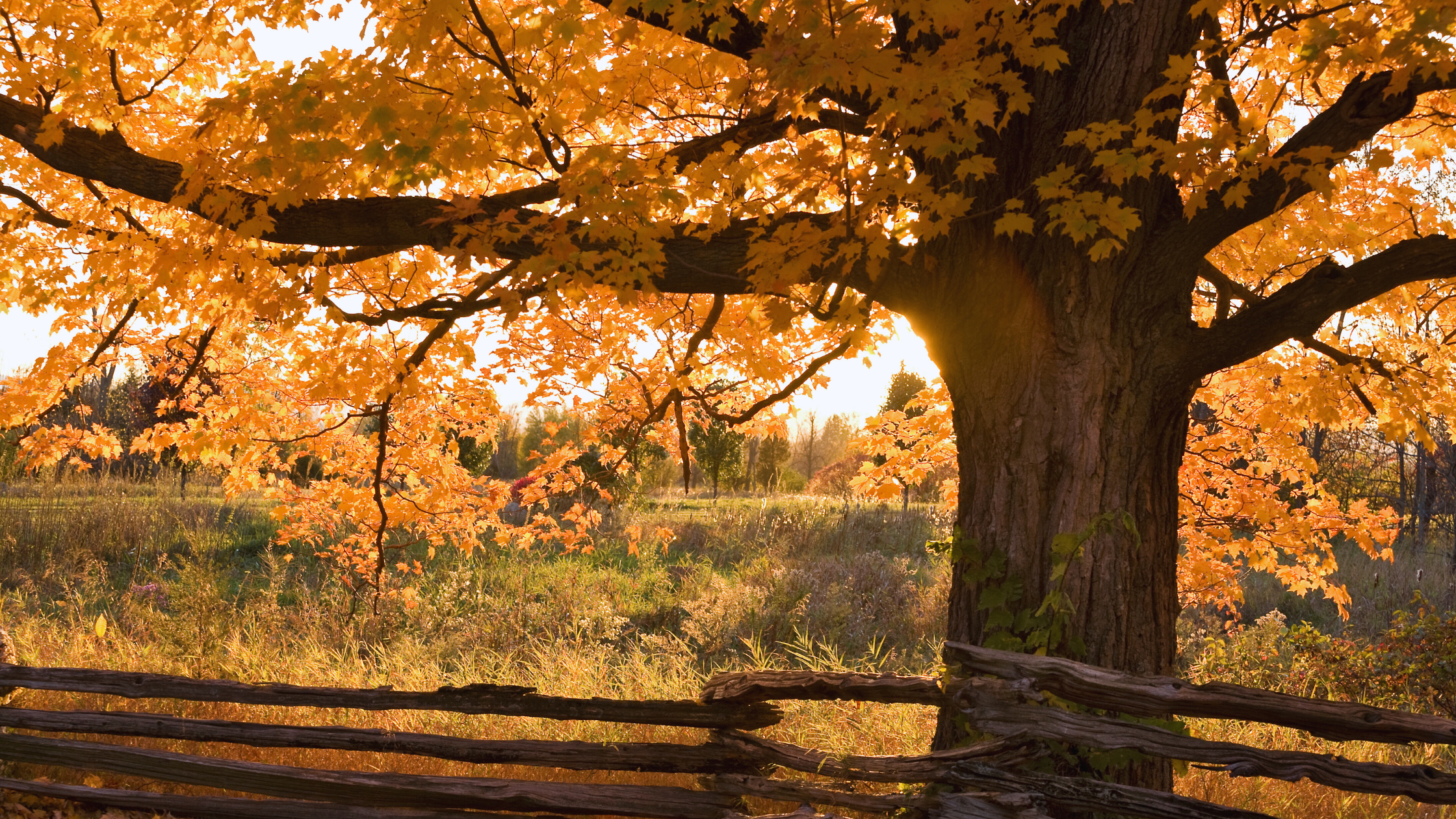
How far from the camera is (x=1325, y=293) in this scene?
4152 millimetres

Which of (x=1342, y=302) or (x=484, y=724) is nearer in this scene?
(x=1342, y=302)

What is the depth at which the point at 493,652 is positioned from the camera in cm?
815

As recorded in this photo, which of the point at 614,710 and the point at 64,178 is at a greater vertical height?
the point at 64,178

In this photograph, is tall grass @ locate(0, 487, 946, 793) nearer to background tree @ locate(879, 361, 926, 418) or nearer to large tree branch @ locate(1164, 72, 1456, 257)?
large tree branch @ locate(1164, 72, 1456, 257)

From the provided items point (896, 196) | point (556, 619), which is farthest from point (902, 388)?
point (896, 196)

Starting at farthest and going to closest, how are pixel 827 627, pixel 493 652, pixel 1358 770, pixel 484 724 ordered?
pixel 827 627 < pixel 493 652 < pixel 484 724 < pixel 1358 770

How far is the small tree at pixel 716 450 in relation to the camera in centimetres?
2128

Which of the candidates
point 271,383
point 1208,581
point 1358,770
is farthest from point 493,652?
point 1358,770

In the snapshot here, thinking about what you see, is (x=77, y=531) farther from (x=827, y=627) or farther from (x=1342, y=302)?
(x=1342, y=302)

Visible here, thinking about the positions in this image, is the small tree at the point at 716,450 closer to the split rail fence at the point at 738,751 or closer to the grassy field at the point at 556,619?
the grassy field at the point at 556,619

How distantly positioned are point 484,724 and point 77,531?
32.0 feet

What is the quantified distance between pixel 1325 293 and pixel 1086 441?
49.2 inches

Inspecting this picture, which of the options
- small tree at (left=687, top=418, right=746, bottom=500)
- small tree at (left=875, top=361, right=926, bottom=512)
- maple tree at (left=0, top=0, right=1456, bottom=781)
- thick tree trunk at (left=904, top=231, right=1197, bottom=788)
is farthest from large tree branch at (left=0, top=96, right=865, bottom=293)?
small tree at (left=875, top=361, right=926, bottom=512)

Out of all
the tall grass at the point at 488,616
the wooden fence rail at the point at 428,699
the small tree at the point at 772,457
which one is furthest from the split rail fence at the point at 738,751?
the small tree at the point at 772,457
